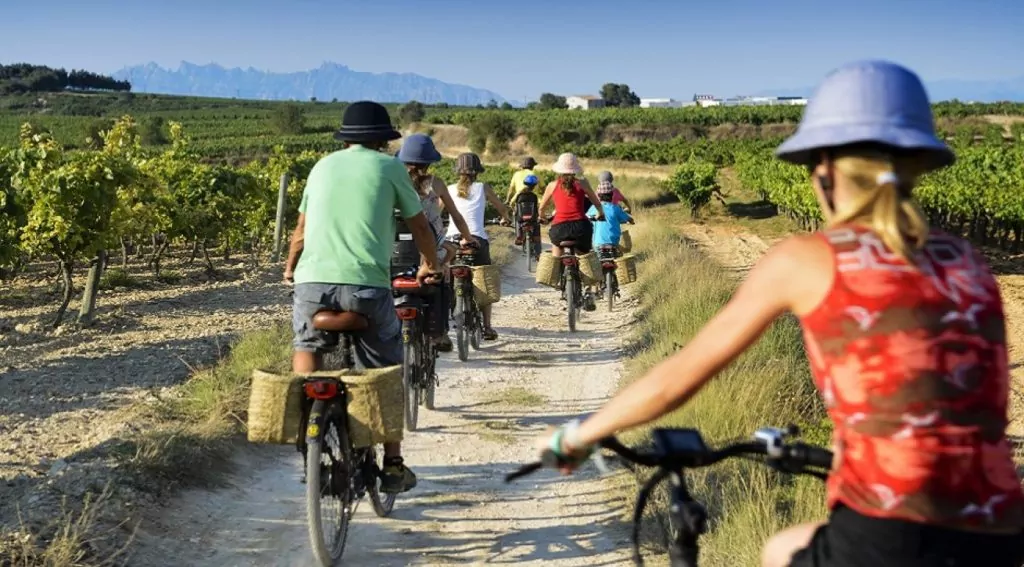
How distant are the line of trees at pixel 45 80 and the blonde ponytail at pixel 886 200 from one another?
122160 mm

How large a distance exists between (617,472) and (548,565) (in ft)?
4.52

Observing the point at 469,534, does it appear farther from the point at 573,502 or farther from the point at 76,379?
the point at 76,379

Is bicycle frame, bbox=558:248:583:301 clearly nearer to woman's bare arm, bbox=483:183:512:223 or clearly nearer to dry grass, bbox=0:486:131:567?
woman's bare arm, bbox=483:183:512:223

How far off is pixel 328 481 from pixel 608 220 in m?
8.09

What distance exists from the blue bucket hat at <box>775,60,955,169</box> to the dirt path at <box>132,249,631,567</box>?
11.0ft

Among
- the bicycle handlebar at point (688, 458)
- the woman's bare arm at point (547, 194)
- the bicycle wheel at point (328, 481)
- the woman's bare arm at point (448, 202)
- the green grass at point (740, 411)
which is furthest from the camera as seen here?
the woman's bare arm at point (547, 194)

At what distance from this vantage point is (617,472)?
607 centimetres

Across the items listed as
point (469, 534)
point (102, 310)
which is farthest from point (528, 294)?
point (469, 534)

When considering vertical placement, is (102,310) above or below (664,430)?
below

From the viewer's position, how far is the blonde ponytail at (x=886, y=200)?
1.80m

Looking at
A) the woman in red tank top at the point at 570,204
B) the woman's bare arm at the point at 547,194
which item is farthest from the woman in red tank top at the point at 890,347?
the woman's bare arm at the point at 547,194

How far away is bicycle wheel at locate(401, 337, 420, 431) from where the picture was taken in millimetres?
6832

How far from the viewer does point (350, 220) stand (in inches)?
178

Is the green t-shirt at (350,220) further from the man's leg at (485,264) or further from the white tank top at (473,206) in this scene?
the man's leg at (485,264)
